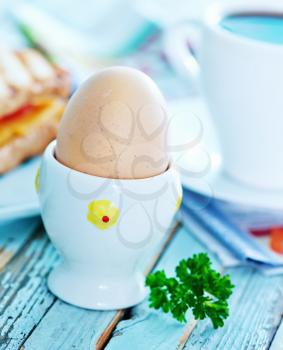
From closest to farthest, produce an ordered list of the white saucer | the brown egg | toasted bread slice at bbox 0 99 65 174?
the brown egg < the white saucer < toasted bread slice at bbox 0 99 65 174

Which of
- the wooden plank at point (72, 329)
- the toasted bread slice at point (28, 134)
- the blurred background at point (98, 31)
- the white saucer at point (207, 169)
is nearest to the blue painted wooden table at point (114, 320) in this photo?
the wooden plank at point (72, 329)

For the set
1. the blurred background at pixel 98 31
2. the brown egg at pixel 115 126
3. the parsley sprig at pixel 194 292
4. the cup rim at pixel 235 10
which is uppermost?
the brown egg at pixel 115 126

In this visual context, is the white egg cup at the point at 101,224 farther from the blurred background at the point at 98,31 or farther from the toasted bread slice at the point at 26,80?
the blurred background at the point at 98,31

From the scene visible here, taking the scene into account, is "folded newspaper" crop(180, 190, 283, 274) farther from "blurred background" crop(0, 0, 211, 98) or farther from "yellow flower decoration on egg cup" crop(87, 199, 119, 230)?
"blurred background" crop(0, 0, 211, 98)

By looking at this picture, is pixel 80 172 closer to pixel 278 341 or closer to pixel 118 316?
pixel 118 316

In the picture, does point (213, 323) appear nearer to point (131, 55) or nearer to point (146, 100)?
point (146, 100)

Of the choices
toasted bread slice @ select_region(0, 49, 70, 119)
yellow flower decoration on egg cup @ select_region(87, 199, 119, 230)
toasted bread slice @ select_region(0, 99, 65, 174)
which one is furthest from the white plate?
yellow flower decoration on egg cup @ select_region(87, 199, 119, 230)
